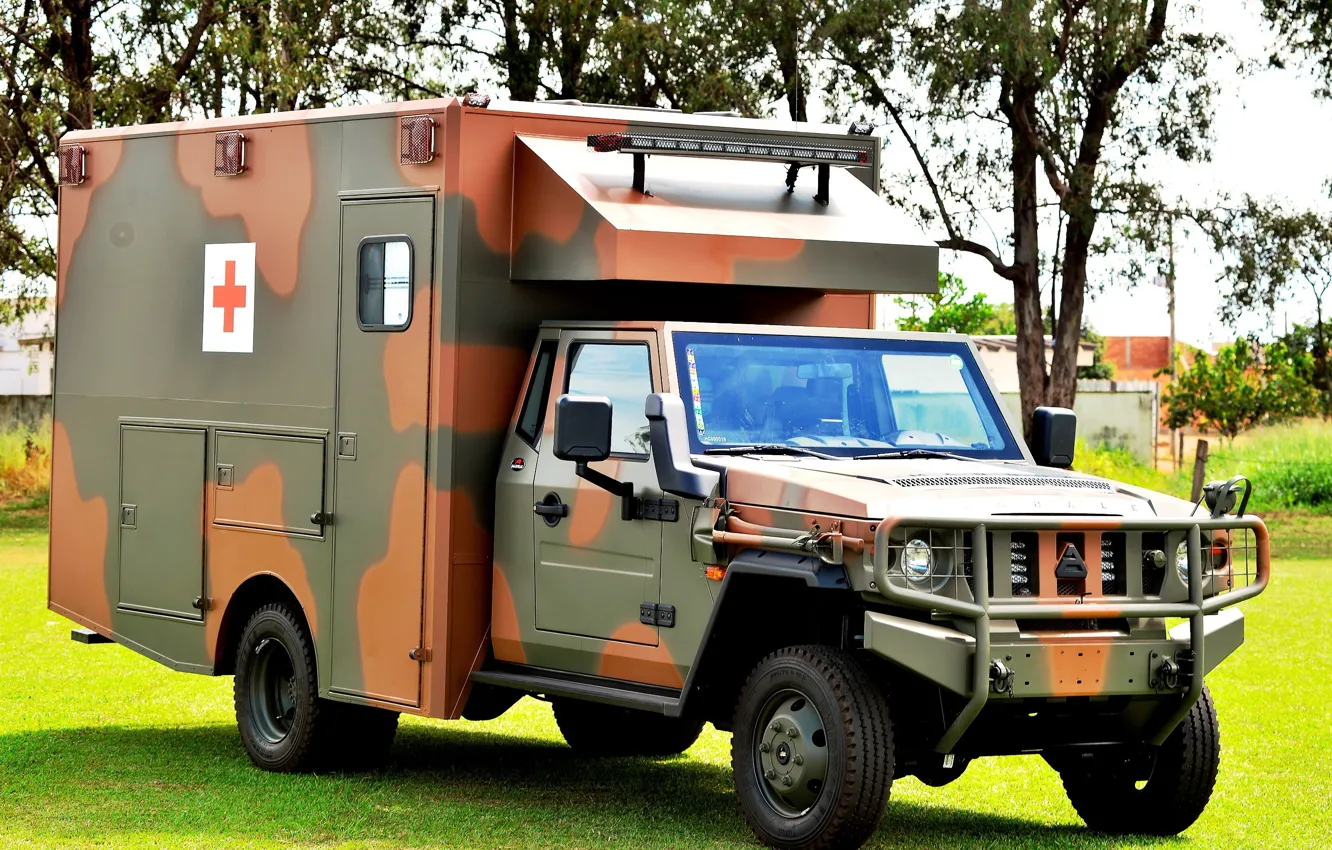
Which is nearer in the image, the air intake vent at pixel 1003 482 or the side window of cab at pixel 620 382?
the air intake vent at pixel 1003 482

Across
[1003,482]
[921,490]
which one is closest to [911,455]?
[1003,482]

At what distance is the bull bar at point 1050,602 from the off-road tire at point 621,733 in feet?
11.5

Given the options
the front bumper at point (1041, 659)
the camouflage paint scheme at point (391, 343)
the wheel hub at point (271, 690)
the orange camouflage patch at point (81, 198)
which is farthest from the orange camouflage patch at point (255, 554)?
the front bumper at point (1041, 659)

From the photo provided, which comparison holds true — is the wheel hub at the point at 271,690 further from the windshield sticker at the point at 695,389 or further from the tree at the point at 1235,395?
the tree at the point at 1235,395

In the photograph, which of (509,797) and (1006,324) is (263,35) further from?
(1006,324)

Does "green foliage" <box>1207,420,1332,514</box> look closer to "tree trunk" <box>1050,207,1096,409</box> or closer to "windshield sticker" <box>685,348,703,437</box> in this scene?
"tree trunk" <box>1050,207,1096,409</box>

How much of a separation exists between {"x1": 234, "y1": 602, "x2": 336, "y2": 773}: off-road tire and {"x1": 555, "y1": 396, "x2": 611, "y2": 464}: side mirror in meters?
2.57

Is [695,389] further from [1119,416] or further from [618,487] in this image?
[1119,416]

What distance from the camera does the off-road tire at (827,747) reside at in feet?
24.3

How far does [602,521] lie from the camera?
867 cm

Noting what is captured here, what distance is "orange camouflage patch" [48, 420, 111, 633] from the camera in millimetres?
11328

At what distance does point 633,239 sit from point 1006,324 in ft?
255

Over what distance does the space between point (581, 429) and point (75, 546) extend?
4768mm

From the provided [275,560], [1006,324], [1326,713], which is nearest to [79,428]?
[275,560]
